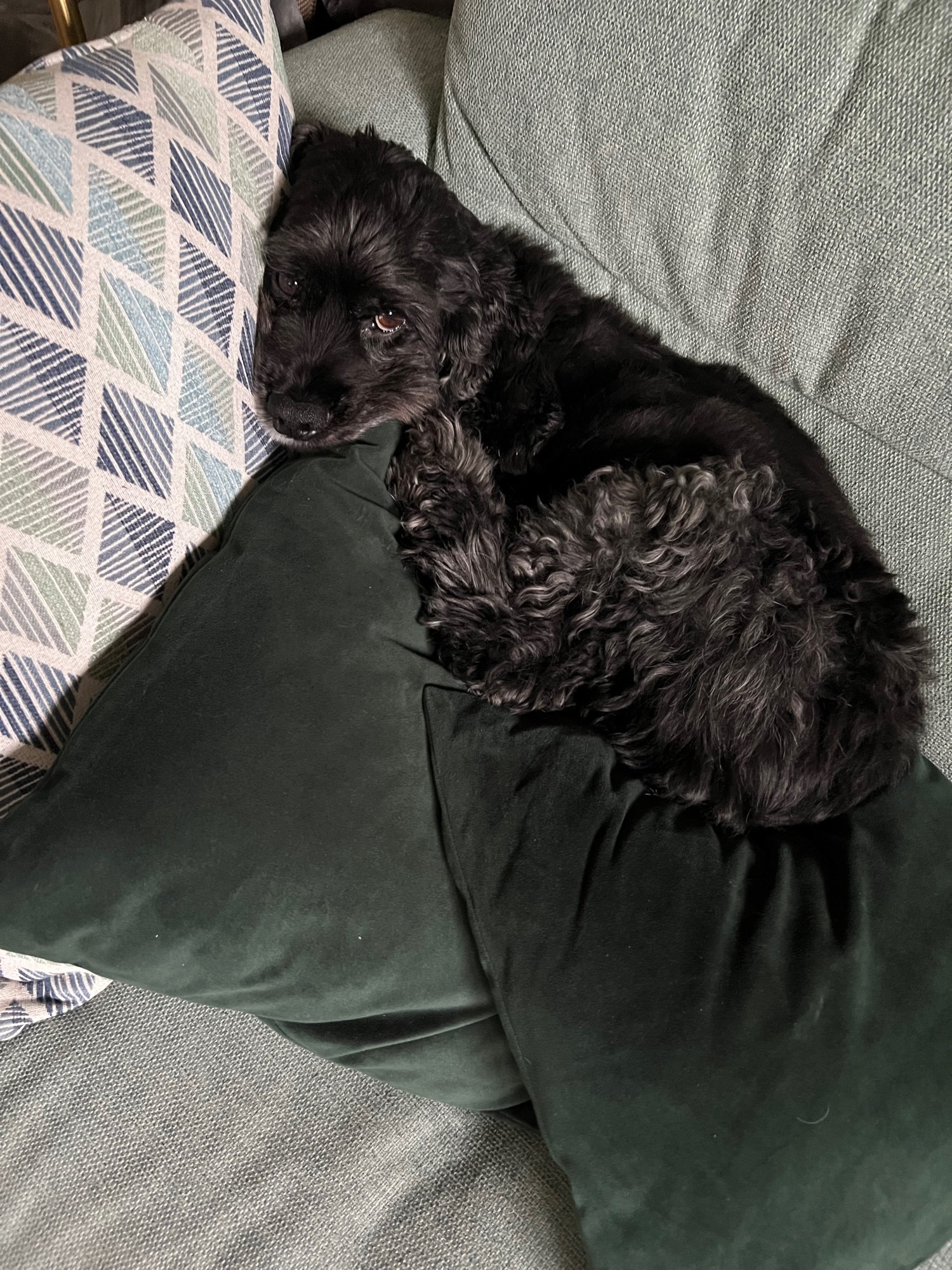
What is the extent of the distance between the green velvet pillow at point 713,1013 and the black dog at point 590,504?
0.67 feet

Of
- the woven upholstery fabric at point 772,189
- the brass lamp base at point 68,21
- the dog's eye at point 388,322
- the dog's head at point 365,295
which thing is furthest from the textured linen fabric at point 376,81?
the dog's eye at point 388,322

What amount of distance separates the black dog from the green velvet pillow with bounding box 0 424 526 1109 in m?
0.32

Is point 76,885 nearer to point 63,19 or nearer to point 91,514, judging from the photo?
point 91,514

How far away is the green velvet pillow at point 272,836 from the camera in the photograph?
52.2 inches

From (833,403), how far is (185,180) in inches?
54.2

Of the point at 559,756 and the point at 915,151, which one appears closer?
the point at 915,151

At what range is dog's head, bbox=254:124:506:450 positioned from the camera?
1765 mm

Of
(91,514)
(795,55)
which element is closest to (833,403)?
(795,55)

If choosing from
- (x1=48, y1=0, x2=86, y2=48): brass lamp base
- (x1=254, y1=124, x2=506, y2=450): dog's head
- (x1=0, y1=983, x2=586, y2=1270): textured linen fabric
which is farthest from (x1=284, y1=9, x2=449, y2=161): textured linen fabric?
(x1=0, y1=983, x2=586, y2=1270): textured linen fabric

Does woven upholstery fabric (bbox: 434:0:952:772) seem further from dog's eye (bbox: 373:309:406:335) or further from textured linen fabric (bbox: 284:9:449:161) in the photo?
dog's eye (bbox: 373:309:406:335)

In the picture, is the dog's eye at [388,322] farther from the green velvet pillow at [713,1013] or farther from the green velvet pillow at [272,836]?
the green velvet pillow at [713,1013]

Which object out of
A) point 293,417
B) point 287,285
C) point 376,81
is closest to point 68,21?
point 376,81

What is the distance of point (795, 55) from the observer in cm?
154

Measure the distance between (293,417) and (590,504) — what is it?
0.67m
